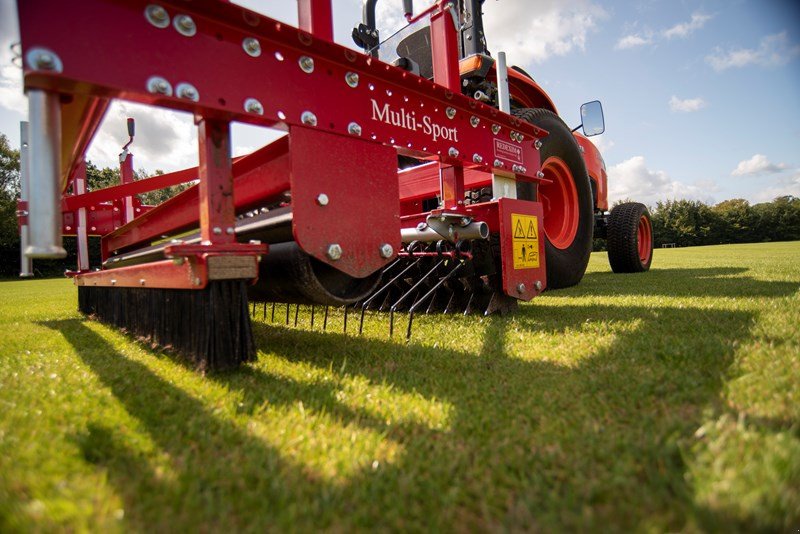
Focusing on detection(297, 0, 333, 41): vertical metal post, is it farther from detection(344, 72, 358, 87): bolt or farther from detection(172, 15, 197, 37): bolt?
detection(172, 15, 197, 37): bolt

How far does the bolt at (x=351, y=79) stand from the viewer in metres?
1.58

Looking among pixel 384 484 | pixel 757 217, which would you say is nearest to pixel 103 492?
pixel 384 484

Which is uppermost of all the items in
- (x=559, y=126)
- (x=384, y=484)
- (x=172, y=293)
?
(x=559, y=126)

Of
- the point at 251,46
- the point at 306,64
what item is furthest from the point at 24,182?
the point at 306,64

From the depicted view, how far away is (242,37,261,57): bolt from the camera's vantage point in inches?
52.9

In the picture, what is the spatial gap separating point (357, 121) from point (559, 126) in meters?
2.42

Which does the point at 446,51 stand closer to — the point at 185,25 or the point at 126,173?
the point at 185,25

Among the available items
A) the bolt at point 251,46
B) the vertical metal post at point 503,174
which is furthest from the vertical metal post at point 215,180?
the vertical metal post at point 503,174

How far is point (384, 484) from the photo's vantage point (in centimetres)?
86

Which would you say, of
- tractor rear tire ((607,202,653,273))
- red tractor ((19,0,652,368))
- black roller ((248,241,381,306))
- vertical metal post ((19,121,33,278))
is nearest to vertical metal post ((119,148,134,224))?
red tractor ((19,0,652,368))

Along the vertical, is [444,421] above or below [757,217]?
below

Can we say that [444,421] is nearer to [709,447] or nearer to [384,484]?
[384,484]

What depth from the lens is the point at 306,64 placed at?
4.83 ft

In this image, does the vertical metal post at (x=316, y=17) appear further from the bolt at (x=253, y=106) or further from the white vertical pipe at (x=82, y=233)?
the white vertical pipe at (x=82, y=233)
